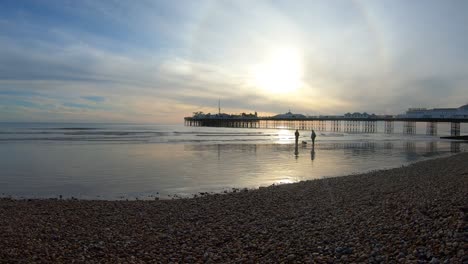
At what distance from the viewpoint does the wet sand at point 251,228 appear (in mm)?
5180

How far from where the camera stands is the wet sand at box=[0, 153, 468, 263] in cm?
518

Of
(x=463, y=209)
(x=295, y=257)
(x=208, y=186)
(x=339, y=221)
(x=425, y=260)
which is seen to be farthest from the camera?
(x=208, y=186)

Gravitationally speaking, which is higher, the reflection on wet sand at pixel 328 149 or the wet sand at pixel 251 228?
the wet sand at pixel 251 228

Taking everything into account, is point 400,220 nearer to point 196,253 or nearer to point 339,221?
point 339,221

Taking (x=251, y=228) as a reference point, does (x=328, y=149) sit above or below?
below

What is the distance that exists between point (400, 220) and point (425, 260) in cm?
190

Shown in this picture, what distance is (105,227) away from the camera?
7.36 metres

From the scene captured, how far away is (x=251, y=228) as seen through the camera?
6.87m

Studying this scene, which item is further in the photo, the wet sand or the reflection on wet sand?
the reflection on wet sand

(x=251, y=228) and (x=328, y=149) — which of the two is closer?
(x=251, y=228)

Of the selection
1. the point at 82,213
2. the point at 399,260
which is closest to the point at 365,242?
the point at 399,260

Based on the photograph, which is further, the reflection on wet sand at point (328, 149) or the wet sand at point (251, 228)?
the reflection on wet sand at point (328, 149)

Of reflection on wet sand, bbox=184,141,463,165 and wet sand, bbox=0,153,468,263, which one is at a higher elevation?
wet sand, bbox=0,153,468,263

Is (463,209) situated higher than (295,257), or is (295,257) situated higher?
(463,209)
